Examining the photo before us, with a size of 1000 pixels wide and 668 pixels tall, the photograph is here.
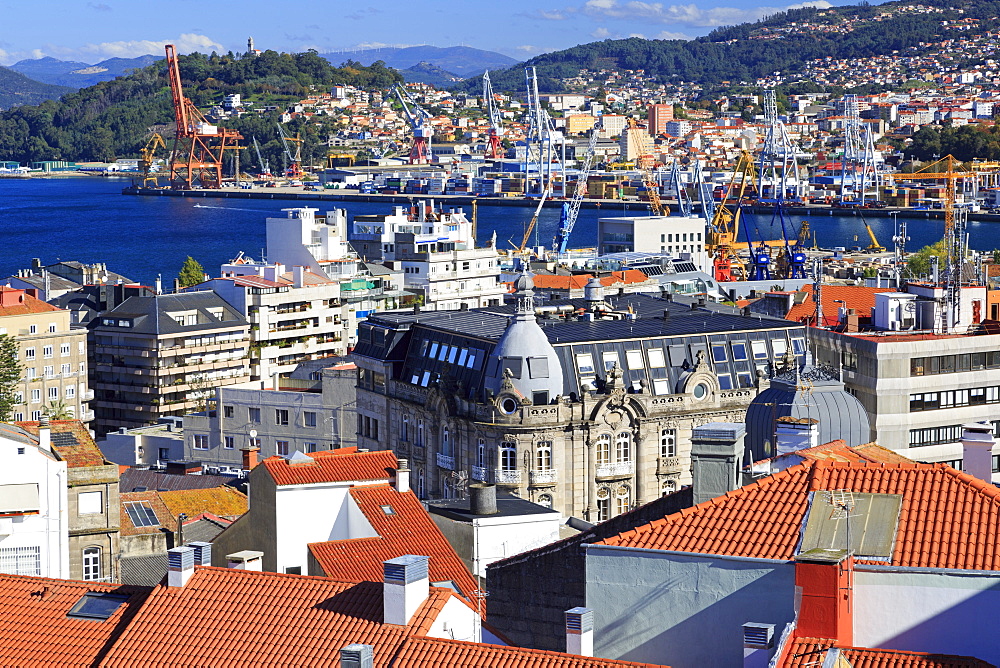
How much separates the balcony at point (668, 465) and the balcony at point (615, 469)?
44 cm

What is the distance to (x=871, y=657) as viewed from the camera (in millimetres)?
8953

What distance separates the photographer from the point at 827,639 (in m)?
9.11

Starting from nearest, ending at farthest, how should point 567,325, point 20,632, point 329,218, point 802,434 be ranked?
1. point 20,632
2. point 802,434
3. point 567,325
4. point 329,218

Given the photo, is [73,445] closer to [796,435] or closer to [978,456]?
[796,435]

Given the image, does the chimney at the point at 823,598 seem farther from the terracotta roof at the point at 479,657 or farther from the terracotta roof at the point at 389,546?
the terracotta roof at the point at 389,546

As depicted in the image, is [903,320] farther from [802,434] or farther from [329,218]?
[329,218]

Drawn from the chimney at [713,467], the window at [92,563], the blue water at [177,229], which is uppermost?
the chimney at [713,467]

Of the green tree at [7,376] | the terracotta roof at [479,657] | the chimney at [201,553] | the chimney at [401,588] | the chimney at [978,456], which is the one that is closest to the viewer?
the terracotta roof at [479,657]

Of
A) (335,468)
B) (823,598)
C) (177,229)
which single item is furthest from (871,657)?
(177,229)

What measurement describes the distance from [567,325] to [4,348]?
14488mm

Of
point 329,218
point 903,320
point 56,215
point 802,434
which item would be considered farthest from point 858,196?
point 802,434

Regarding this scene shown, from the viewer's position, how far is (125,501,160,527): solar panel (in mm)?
19234

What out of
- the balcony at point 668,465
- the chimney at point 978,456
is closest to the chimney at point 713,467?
the chimney at point 978,456

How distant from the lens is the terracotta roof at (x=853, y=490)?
942cm
